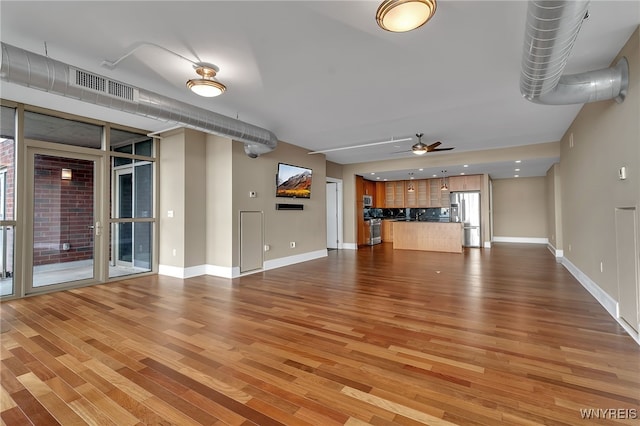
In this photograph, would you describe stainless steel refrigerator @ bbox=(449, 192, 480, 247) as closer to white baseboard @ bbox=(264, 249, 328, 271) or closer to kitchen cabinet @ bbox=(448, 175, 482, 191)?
kitchen cabinet @ bbox=(448, 175, 482, 191)

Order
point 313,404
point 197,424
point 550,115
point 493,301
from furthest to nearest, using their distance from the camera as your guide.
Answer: point 550,115
point 493,301
point 313,404
point 197,424

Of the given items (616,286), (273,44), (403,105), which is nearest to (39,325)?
(273,44)

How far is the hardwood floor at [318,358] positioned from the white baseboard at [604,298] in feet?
0.29

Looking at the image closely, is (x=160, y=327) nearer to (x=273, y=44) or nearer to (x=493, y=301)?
(x=273, y=44)

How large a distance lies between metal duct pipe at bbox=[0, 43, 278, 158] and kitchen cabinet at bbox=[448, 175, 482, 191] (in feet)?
28.4

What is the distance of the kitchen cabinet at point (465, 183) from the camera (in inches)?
404

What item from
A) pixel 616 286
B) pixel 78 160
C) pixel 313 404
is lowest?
pixel 313 404

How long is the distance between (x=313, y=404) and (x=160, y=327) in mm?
2152

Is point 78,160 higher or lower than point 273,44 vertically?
lower

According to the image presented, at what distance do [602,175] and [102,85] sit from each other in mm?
6011

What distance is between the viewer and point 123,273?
→ 5.61 meters

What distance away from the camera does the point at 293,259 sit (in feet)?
23.3

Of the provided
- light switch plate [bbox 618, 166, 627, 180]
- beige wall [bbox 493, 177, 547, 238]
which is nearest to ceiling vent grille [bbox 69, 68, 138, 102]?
light switch plate [bbox 618, 166, 627, 180]

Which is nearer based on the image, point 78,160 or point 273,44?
point 273,44
